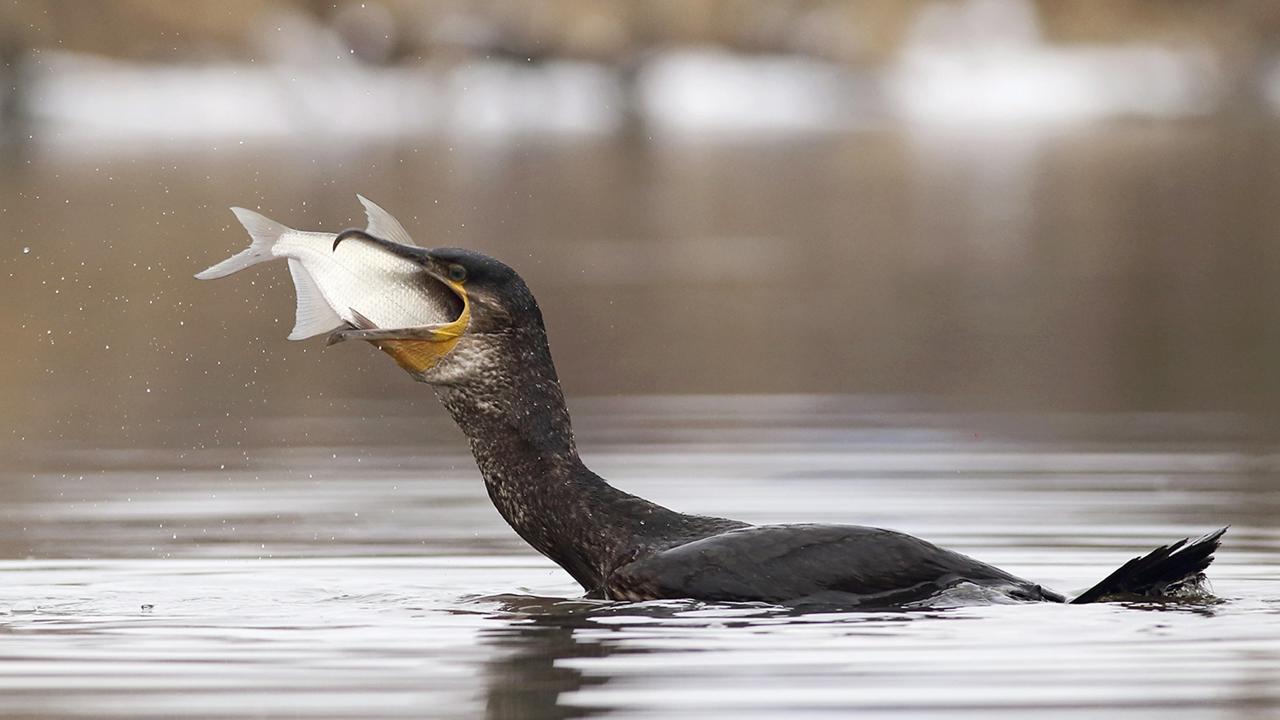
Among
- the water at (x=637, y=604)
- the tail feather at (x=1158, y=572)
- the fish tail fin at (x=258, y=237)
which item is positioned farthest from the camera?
the fish tail fin at (x=258, y=237)

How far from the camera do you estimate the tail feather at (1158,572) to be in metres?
6.11

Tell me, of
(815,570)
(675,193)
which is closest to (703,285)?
(815,570)

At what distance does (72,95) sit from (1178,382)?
5531 centimetres

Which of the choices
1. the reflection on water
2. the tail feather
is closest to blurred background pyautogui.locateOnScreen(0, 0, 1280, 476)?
the reflection on water

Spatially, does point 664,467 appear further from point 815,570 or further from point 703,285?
point 703,285

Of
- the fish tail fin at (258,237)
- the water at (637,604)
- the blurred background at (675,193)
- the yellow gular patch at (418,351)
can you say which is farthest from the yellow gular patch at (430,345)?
the blurred background at (675,193)

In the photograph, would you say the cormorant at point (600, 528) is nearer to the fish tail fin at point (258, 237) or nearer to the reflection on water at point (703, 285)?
the fish tail fin at point (258, 237)

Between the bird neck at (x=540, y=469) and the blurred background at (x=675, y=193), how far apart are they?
3936mm

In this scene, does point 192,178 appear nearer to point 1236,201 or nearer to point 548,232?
point 548,232

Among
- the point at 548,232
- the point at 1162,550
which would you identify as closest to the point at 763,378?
the point at 1162,550

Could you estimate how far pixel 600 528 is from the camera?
6.52 metres

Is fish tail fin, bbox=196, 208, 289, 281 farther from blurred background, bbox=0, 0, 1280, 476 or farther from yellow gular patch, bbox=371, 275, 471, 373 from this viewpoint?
blurred background, bbox=0, 0, 1280, 476

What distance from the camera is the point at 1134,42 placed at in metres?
89.2

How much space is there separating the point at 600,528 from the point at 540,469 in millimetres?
223
